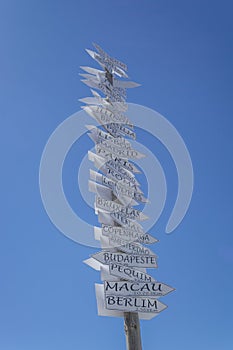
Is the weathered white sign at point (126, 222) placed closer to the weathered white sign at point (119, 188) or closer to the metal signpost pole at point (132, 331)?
the weathered white sign at point (119, 188)

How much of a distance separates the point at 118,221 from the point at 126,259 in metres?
0.46

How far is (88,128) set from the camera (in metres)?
4.94

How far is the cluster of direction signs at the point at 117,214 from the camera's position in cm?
402

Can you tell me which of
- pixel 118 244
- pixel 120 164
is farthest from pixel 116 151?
pixel 118 244

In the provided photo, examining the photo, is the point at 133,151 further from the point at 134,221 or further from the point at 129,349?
the point at 129,349

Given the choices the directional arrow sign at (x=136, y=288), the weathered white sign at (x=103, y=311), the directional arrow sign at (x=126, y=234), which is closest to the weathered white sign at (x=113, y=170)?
the directional arrow sign at (x=126, y=234)

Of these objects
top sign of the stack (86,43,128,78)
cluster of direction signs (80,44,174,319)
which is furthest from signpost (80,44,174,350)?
top sign of the stack (86,43,128,78)

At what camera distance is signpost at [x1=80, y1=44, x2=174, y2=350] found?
3.99 m

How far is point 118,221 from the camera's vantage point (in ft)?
14.4

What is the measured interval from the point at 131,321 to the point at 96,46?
4.20m

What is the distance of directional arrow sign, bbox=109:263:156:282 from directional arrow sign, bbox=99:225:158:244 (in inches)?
13.9

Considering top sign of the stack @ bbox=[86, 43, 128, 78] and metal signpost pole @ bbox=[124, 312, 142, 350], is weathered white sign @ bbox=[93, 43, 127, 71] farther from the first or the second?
metal signpost pole @ bbox=[124, 312, 142, 350]

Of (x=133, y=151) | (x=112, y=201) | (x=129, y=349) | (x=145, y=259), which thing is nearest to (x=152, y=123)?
(x=133, y=151)

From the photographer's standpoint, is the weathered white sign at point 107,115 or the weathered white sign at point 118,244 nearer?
the weathered white sign at point 118,244
